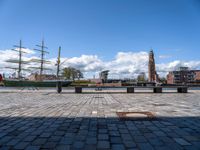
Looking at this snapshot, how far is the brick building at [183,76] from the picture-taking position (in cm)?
11168

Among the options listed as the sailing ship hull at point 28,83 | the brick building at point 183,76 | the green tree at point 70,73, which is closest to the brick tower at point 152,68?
the sailing ship hull at point 28,83

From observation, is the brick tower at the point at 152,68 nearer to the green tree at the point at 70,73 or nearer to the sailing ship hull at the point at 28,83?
the sailing ship hull at the point at 28,83

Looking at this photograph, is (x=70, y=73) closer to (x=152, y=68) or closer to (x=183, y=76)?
(x=152, y=68)

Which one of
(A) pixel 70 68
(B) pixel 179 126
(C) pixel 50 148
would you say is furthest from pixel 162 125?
(A) pixel 70 68

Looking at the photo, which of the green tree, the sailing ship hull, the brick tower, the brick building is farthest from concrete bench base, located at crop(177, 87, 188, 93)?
the brick building

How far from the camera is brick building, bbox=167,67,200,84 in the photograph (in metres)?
112

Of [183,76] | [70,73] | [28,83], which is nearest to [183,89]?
[28,83]

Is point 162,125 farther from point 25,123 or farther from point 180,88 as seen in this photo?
point 180,88

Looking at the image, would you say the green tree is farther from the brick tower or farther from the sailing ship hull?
the brick tower

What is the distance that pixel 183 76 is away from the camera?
112m

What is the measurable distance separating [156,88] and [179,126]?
15317 millimetres

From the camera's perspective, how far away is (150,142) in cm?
348

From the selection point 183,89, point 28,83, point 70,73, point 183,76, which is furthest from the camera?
point 183,76

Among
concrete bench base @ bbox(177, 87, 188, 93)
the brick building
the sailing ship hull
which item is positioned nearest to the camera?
concrete bench base @ bbox(177, 87, 188, 93)
